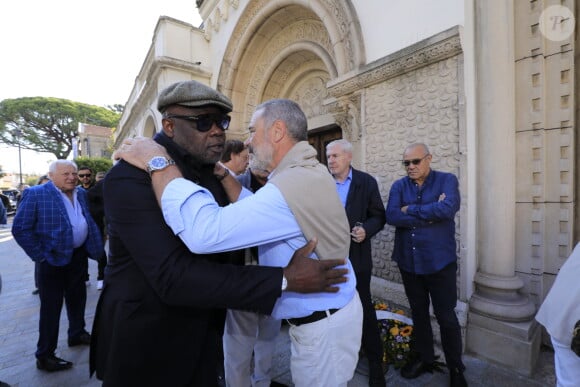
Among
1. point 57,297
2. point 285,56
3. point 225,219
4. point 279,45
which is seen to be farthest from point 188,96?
point 279,45

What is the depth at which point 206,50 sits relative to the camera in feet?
26.9

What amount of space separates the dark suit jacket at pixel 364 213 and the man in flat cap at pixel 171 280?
1494mm

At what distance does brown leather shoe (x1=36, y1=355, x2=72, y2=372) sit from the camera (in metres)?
2.86

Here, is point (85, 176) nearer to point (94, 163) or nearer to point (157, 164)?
point (157, 164)

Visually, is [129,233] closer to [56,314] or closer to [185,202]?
[185,202]

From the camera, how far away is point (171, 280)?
1030 millimetres

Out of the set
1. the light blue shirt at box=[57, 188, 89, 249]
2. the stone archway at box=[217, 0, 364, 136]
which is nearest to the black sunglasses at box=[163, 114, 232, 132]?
the light blue shirt at box=[57, 188, 89, 249]

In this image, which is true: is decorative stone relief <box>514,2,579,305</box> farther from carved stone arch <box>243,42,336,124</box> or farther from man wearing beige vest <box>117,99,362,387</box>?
carved stone arch <box>243,42,336,124</box>

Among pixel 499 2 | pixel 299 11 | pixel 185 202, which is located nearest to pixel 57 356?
pixel 185 202

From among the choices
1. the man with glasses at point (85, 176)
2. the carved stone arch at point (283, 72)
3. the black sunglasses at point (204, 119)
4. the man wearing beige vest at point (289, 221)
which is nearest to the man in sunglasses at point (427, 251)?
the man wearing beige vest at point (289, 221)

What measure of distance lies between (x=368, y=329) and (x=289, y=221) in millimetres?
1909

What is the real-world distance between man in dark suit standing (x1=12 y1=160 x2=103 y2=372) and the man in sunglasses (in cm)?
329

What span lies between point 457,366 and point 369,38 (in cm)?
366

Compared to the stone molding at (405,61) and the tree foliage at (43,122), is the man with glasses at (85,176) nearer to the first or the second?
the stone molding at (405,61)
